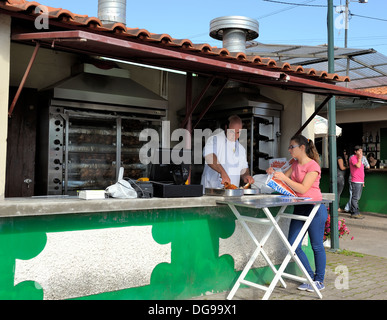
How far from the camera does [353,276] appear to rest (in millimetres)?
5746

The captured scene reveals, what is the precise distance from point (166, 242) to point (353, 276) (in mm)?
2904

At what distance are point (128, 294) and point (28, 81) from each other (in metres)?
3.97

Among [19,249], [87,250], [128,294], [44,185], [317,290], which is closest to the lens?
[19,249]

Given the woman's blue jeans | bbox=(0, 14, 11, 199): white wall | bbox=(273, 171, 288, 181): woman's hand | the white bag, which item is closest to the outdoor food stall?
bbox=(0, 14, 11, 199): white wall

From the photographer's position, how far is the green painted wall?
341cm

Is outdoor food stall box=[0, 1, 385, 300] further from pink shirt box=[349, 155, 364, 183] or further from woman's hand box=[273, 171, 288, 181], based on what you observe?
pink shirt box=[349, 155, 364, 183]

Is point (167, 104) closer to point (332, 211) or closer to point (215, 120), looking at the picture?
point (215, 120)

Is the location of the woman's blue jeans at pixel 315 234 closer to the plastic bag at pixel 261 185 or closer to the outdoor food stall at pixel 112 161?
the outdoor food stall at pixel 112 161

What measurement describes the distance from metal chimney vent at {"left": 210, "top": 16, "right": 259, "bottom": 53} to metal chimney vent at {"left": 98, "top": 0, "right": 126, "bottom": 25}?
72.4 inches

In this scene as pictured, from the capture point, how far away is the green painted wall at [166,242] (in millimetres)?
3412

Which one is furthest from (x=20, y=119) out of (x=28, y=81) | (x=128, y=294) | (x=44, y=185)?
(x=128, y=294)

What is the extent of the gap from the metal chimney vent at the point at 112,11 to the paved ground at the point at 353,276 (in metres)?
4.23

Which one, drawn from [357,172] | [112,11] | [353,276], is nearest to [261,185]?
[353,276]

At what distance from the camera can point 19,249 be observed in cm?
343
